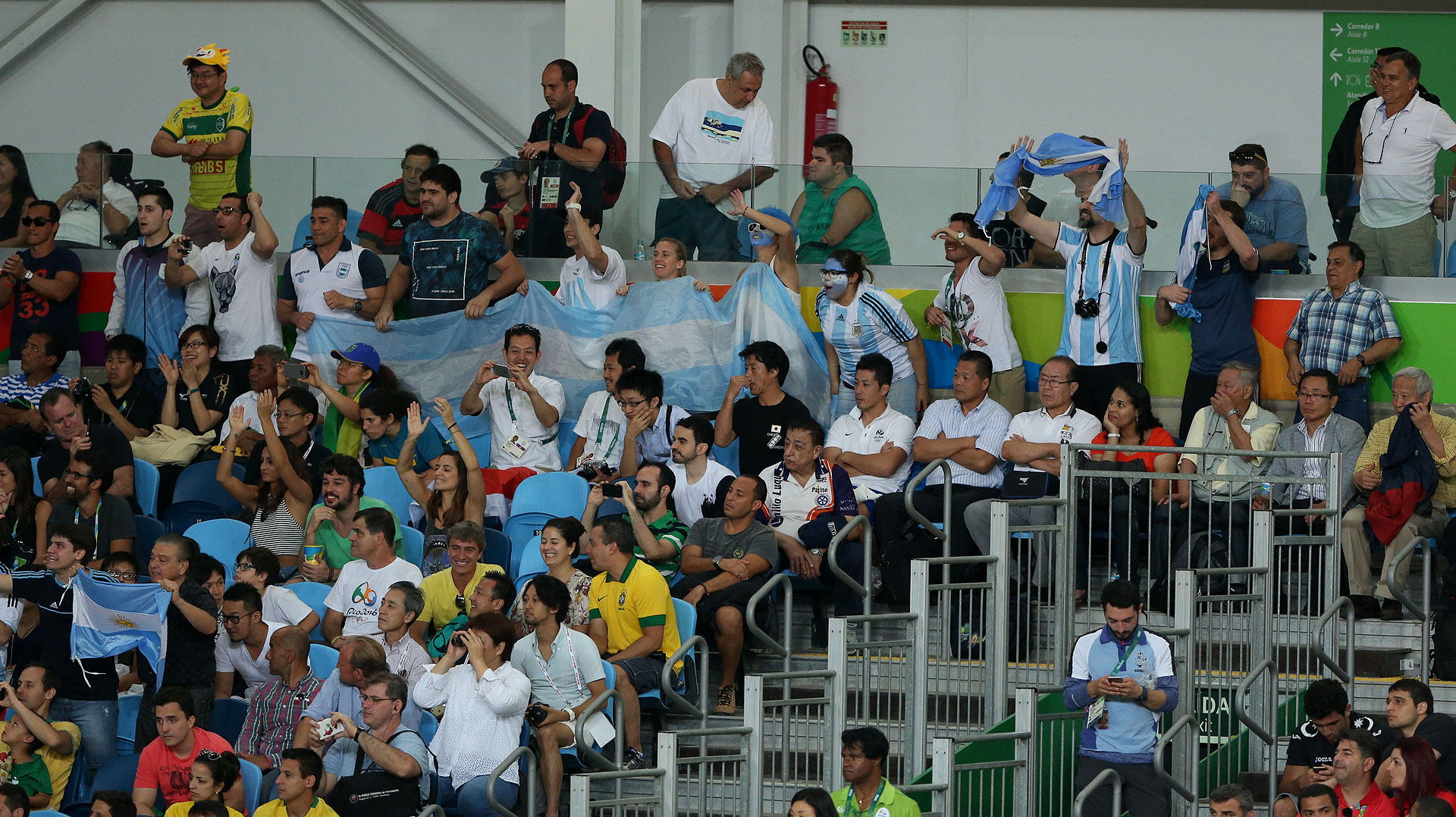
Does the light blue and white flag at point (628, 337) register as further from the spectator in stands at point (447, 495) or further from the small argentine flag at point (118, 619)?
the small argentine flag at point (118, 619)

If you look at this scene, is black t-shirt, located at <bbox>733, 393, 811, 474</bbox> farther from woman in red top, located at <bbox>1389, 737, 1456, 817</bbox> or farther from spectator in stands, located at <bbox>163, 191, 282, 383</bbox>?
woman in red top, located at <bbox>1389, 737, 1456, 817</bbox>

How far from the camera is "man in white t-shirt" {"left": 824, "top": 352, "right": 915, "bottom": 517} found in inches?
398

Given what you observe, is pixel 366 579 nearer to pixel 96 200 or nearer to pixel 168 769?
pixel 168 769

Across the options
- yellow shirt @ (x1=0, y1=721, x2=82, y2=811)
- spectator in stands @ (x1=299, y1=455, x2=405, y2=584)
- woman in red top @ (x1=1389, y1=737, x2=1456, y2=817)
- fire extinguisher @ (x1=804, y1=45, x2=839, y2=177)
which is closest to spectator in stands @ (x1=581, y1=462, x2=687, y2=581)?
spectator in stands @ (x1=299, y1=455, x2=405, y2=584)

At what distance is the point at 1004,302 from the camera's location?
11000 mm

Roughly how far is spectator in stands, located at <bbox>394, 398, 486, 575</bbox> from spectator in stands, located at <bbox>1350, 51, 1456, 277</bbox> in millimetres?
5362

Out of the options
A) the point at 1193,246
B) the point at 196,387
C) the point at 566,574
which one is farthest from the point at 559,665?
the point at 1193,246

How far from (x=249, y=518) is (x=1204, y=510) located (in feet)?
17.1

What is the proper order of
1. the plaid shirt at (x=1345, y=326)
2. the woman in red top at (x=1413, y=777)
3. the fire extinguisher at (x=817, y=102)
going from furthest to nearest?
1. the fire extinguisher at (x=817, y=102)
2. the plaid shirt at (x=1345, y=326)
3. the woman in red top at (x=1413, y=777)

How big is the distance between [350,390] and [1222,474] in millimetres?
5048

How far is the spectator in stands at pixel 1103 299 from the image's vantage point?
10828 millimetres

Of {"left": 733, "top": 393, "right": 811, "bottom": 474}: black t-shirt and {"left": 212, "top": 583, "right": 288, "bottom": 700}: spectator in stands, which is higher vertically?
{"left": 733, "top": 393, "right": 811, "bottom": 474}: black t-shirt

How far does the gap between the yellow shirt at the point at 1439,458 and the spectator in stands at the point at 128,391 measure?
6.96 m

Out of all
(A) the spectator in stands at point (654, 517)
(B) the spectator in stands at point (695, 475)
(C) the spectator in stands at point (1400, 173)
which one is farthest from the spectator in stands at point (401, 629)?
Result: (C) the spectator in stands at point (1400, 173)
